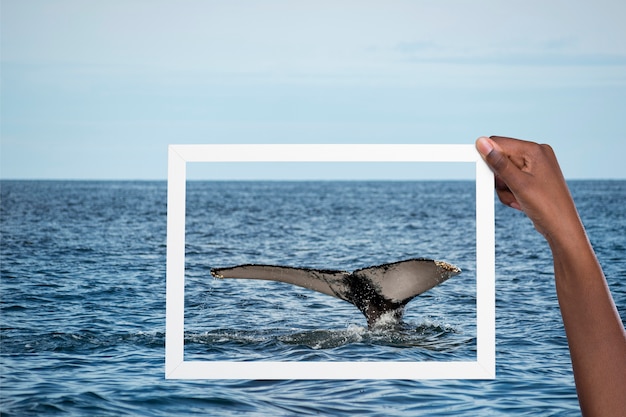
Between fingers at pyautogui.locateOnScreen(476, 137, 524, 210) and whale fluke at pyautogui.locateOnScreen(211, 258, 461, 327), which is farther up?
fingers at pyautogui.locateOnScreen(476, 137, 524, 210)

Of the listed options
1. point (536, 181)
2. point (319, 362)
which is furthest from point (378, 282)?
point (536, 181)

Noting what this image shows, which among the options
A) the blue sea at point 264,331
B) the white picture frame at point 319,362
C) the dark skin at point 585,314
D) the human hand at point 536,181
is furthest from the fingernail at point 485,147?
the blue sea at point 264,331

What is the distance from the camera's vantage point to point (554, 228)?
172 centimetres

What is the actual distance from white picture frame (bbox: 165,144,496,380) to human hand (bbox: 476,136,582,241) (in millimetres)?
706

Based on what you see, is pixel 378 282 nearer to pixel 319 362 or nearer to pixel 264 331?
pixel 264 331

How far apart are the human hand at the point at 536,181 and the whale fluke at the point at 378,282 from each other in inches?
166

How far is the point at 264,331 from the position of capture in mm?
8445

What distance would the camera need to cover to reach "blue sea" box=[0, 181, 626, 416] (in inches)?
283

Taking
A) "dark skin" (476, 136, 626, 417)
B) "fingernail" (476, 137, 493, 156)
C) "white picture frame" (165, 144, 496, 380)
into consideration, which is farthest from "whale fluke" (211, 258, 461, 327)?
"dark skin" (476, 136, 626, 417)

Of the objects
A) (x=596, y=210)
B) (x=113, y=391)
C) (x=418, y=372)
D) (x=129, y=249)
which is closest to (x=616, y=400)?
(x=418, y=372)

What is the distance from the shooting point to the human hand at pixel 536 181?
1.74 metres

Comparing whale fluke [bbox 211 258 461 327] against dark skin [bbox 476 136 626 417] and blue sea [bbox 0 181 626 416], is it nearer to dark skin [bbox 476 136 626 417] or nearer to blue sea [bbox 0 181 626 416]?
blue sea [bbox 0 181 626 416]

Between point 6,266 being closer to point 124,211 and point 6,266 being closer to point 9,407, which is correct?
point 9,407

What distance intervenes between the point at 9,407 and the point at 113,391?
96 centimetres
